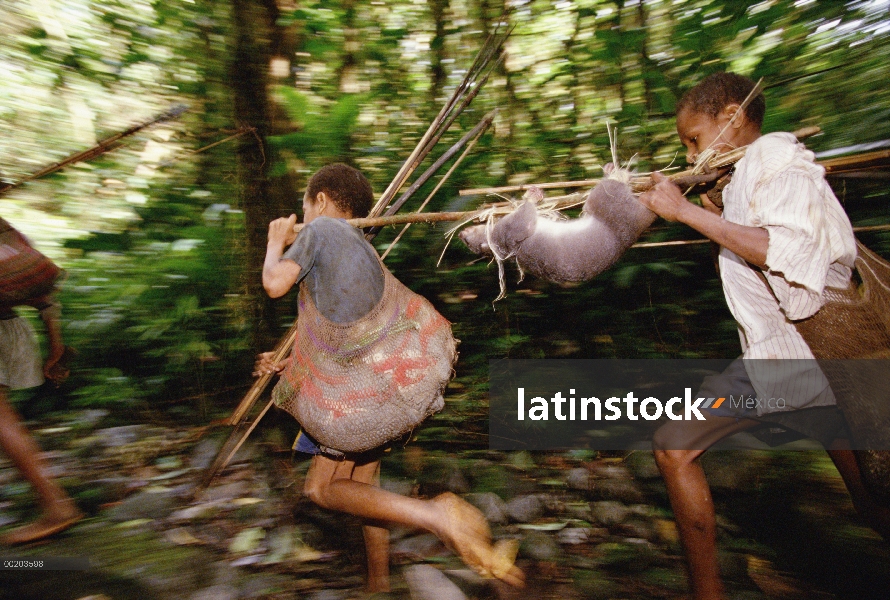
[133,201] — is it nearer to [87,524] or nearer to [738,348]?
[87,524]

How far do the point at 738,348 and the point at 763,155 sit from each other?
2107mm

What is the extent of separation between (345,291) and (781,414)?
157cm

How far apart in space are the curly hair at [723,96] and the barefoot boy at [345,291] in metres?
1.32

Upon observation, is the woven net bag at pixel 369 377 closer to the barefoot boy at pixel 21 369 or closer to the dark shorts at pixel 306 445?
the dark shorts at pixel 306 445

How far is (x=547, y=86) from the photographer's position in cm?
392

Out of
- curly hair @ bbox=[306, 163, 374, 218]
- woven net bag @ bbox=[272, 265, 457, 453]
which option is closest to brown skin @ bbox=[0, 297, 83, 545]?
woven net bag @ bbox=[272, 265, 457, 453]

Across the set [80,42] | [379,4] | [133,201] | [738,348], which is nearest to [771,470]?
[738,348]

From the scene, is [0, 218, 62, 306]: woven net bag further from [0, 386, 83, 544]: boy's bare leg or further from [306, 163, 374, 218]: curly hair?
[306, 163, 374, 218]: curly hair

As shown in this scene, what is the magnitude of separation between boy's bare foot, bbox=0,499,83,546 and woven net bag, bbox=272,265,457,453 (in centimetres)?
154

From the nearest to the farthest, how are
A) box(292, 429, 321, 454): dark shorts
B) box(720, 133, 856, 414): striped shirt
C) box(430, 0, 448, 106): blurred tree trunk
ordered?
box(720, 133, 856, 414): striped shirt
box(292, 429, 321, 454): dark shorts
box(430, 0, 448, 106): blurred tree trunk

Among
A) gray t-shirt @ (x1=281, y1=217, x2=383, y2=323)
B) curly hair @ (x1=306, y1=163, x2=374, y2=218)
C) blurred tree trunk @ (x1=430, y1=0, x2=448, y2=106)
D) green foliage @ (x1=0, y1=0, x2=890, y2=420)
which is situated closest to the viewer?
gray t-shirt @ (x1=281, y1=217, x2=383, y2=323)

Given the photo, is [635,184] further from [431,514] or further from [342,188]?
[431,514]

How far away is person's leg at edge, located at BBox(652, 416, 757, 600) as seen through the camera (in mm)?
1950

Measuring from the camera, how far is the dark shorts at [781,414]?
1.92 meters
